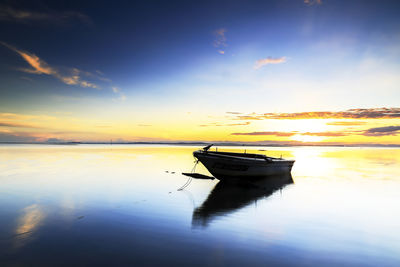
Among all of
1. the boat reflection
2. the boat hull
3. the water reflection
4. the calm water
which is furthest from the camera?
the boat hull

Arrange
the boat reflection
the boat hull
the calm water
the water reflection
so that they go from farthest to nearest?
1. the boat hull
2. the boat reflection
3. the water reflection
4. the calm water

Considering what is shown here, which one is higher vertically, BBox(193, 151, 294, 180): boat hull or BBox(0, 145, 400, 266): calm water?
BBox(193, 151, 294, 180): boat hull

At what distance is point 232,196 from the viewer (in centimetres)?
1788

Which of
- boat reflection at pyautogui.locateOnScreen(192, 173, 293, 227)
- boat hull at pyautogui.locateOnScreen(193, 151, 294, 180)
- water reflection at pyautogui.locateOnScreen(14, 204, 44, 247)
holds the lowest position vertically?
boat reflection at pyautogui.locateOnScreen(192, 173, 293, 227)

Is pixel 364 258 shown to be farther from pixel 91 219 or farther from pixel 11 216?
pixel 11 216

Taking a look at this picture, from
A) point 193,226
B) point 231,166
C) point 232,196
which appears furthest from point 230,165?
point 193,226

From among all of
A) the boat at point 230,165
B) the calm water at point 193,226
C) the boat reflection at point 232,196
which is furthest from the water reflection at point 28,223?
the boat at point 230,165

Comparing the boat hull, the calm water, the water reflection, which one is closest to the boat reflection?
the calm water

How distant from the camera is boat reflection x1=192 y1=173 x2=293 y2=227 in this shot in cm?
1286

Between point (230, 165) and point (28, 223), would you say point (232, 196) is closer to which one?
point (230, 165)

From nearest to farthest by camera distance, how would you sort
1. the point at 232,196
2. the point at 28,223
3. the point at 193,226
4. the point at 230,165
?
the point at 28,223
the point at 193,226
the point at 232,196
the point at 230,165

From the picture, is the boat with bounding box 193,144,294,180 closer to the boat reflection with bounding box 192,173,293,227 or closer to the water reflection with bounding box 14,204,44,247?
the boat reflection with bounding box 192,173,293,227

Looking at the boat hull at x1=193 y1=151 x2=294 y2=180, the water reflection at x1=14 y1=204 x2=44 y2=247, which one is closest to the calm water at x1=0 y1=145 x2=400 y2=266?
the water reflection at x1=14 y1=204 x2=44 y2=247

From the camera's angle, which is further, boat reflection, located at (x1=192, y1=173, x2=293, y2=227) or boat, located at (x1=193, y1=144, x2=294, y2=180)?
boat, located at (x1=193, y1=144, x2=294, y2=180)
